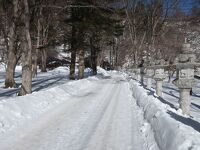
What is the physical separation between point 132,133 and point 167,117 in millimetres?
1498

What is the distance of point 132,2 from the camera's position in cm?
4119

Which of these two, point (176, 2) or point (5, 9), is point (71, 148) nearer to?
point (5, 9)

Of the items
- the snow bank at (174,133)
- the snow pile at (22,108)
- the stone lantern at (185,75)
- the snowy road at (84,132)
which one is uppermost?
the stone lantern at (185,75)

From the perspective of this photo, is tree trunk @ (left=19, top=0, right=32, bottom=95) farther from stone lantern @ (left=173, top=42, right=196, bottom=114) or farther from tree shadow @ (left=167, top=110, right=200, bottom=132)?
tree shadow @ (left=167, top=110, right=200, bottom=132)

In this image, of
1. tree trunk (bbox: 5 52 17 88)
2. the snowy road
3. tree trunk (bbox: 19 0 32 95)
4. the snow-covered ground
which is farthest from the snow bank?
tree trunk (bbox: 5 52 17 88)

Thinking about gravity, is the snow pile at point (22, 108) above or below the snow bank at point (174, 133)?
below

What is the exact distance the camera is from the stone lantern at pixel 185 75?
333 inches

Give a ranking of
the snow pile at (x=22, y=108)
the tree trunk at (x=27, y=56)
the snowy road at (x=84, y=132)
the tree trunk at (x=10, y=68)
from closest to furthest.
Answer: the snowy road at (x=84, y=132) → the snow pile at (x=22, y=108) → the tree trunk at (x=27, y=56) → the tree trunk at (x=10, y=68)

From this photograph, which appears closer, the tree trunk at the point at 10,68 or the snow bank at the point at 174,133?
the snow bank at the point at 174,133

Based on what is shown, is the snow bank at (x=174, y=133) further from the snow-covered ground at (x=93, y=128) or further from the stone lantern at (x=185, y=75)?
the stone lantern at (x=185, y=75)

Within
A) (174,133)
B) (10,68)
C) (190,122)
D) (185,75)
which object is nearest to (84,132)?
(185,75)

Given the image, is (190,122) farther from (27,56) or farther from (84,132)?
(27,56)

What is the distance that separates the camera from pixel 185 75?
28.1 feet

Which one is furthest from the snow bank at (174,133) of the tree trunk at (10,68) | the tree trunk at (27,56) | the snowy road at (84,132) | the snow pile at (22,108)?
the tree trunk at (10,68)
